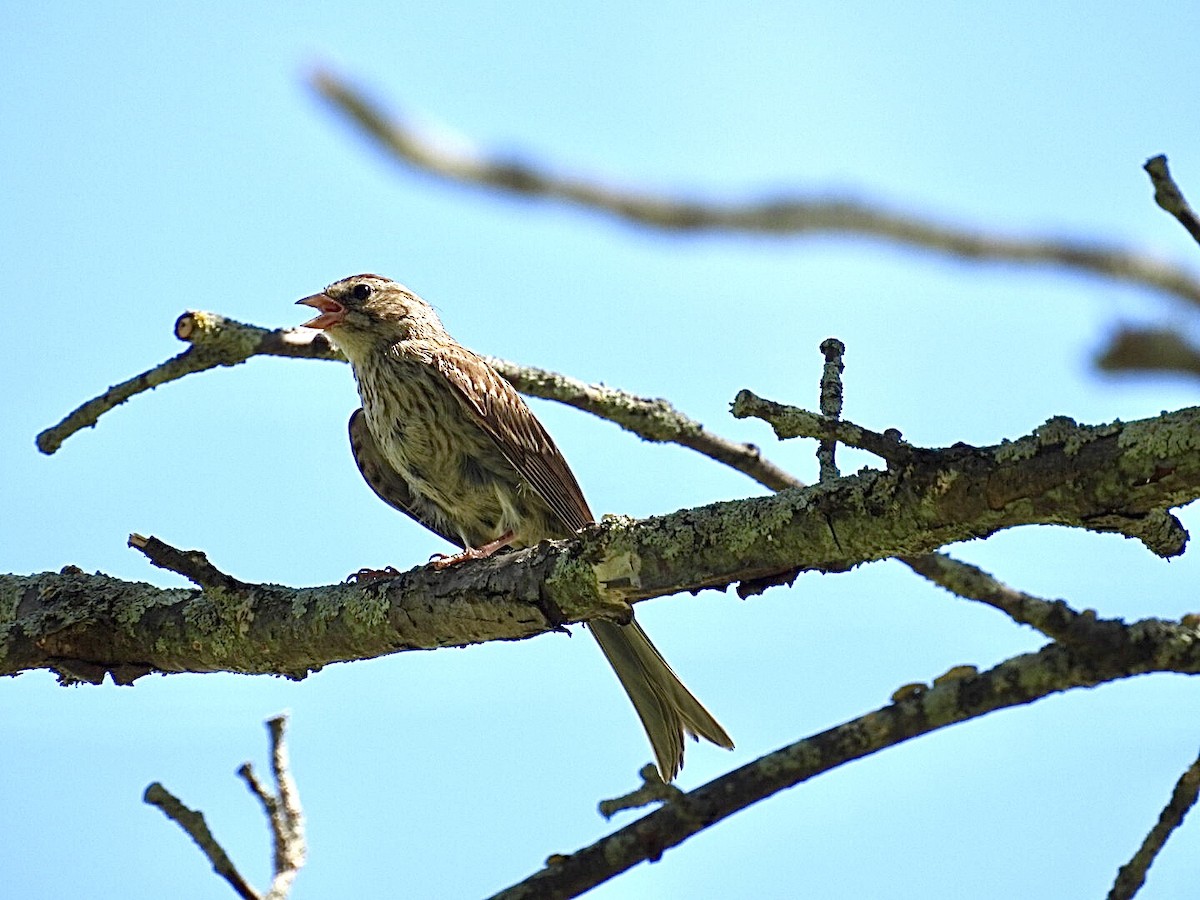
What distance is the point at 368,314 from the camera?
6.52m

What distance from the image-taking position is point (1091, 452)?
2848 mm

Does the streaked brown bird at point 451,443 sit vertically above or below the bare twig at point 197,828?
above

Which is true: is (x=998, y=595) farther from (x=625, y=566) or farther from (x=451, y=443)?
(x=451, y=443)

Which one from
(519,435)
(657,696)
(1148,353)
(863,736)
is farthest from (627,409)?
(1148,353)

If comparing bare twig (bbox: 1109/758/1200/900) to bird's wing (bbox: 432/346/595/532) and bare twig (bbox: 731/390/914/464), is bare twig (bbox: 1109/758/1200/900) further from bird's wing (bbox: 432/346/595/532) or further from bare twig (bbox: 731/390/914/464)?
bird's wing (bbox: 432/346/595/532)

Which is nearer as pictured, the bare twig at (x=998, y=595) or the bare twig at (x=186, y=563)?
the bare twig at (x=998, y=595)

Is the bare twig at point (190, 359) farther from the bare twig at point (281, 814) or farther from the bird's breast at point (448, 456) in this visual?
the bird's breast at point (448, 456)

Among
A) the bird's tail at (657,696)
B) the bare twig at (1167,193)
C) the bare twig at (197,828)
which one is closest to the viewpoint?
the bare twig at (1167,193)

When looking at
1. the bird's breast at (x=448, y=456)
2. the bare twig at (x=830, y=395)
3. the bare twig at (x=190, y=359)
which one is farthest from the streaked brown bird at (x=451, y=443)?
the bare twig at (x=830, y=395)

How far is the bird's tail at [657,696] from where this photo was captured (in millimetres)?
5039

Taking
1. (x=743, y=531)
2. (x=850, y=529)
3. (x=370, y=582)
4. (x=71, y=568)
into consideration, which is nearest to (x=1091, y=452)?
(x=850, y=529)

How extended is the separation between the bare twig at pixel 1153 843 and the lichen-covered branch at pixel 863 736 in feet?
0.84

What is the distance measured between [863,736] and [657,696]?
9.63 ft

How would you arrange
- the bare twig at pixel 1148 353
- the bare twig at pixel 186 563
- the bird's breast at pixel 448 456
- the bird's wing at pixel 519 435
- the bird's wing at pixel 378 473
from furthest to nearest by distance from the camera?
1. the bird's wing at pixel 378 473
2. the bird's breast at pixel 448 456
3. the bird's wing at pixel 519 435
4. the bare twig at pixel 186 563
5. the bare twig at pixel 1148 353
